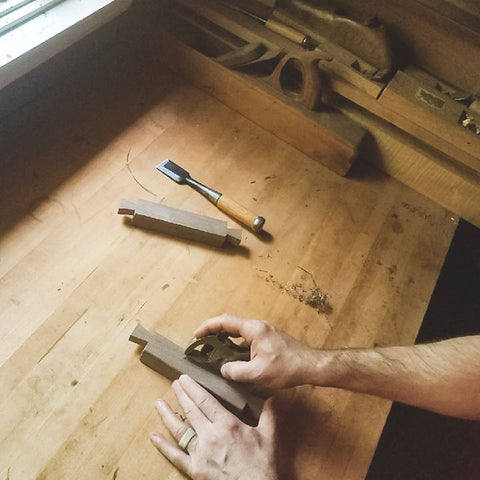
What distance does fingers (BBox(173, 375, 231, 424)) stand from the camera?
0.87 meters

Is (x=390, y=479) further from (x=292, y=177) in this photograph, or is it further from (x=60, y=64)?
(x=60, y=64)

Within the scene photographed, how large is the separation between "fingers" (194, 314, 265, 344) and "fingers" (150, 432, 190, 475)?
22 cm

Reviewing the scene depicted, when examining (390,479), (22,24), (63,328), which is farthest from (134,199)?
(390,479)

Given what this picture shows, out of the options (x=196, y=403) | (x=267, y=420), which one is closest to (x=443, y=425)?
(x=267, y=420)

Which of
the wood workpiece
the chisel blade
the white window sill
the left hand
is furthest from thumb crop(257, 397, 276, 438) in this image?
the white window sill

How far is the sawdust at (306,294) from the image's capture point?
1.09 metres

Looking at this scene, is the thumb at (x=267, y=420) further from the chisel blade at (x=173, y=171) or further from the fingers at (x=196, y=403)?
the chisel blade at (x=173, y=171)

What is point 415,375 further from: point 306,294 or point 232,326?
point 232,326

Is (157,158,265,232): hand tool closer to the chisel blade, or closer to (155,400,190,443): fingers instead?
the chisel blade

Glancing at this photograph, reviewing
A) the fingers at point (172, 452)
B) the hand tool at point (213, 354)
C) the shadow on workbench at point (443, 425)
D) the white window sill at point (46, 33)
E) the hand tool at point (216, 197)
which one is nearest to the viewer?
the fingers at point (172, 452)

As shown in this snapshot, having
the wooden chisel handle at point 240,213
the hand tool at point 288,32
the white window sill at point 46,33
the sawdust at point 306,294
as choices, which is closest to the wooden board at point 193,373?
the sawdust at point 306,294

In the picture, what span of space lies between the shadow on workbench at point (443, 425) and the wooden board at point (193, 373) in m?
1.01

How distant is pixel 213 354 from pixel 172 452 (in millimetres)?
200

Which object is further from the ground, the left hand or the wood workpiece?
the wood workpiece
